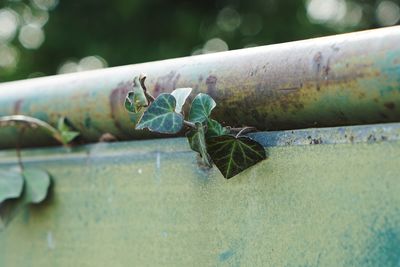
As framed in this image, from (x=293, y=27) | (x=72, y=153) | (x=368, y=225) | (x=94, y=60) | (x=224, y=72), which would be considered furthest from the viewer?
(x=94, y=60)

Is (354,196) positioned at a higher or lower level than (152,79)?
lower

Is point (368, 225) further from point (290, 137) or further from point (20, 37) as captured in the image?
point (20, 37)

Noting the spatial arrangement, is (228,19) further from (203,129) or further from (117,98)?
(203,129)

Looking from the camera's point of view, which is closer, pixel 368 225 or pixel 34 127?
pixel 368 225

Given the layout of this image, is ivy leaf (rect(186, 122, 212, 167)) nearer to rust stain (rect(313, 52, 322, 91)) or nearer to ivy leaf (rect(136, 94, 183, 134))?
ivy leaf (rect(136, 94, 183, 134))

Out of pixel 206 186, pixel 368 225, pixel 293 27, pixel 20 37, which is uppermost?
pixel 20 37

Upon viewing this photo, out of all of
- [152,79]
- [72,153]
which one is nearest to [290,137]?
[152,79]

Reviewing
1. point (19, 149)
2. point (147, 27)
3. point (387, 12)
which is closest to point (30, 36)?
point (147, 27)

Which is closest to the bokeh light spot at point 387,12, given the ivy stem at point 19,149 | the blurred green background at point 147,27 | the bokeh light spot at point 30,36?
the blurred green background at point 147,27
